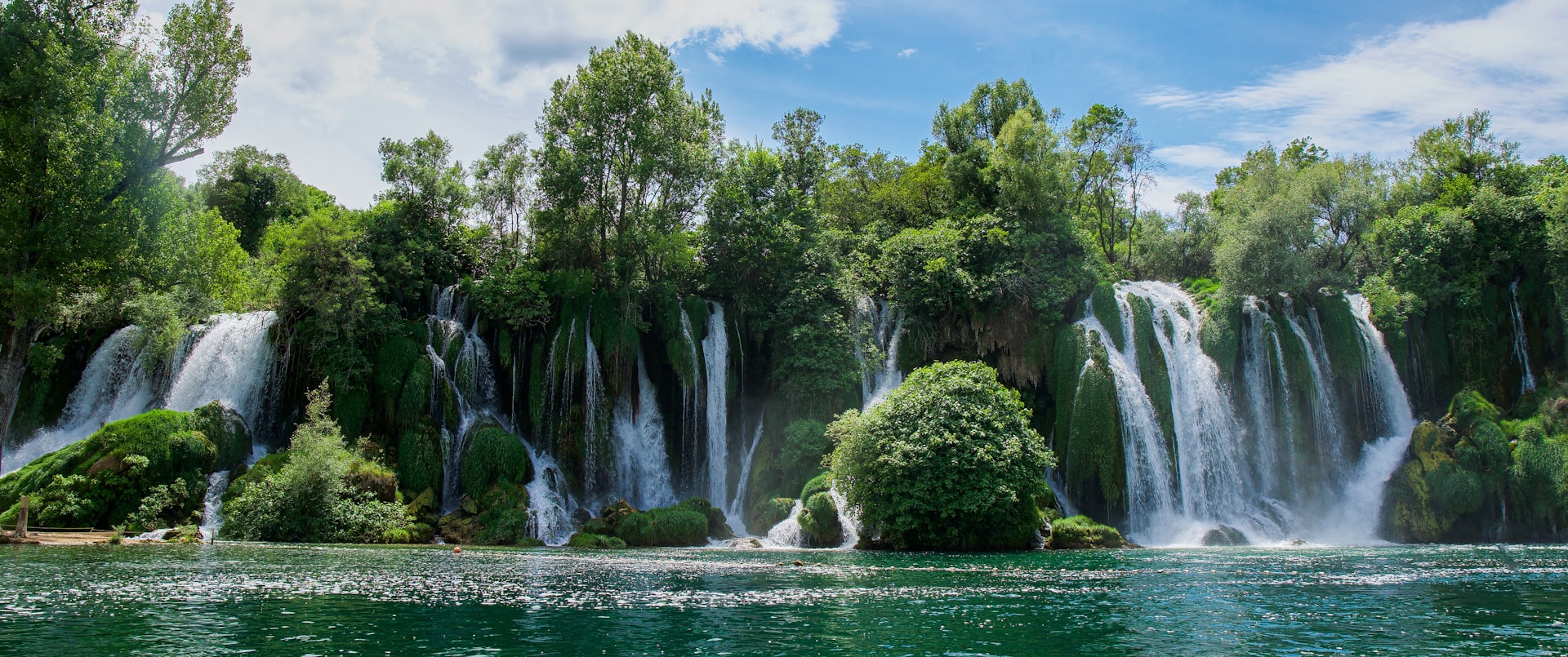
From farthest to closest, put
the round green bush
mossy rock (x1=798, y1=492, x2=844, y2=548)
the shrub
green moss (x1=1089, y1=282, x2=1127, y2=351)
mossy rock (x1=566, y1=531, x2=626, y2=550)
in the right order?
green moss (x1=1089, y1=282, x2=1127, y2=351), the shrub, mossy rock (x1=798, y1=492, x2=844, y2=548), mossy rock (x1=566, y1=531, x2=626, y2=550), the round green bush

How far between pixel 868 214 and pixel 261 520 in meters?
34.1

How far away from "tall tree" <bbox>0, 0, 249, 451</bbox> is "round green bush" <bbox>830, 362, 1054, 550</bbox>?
23.4 metres

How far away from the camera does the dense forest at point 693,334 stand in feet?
94.7

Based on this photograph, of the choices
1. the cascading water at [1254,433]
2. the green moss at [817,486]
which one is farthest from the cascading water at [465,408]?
the cascading water at [1254,433]

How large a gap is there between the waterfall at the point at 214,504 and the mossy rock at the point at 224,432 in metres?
0.56

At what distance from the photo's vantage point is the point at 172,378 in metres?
36.5

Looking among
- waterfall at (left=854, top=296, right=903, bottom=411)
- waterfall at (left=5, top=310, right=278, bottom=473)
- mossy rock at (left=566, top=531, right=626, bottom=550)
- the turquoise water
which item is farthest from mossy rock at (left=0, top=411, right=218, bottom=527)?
waterfall at (left=854, top=296, right=903, bottom=411)

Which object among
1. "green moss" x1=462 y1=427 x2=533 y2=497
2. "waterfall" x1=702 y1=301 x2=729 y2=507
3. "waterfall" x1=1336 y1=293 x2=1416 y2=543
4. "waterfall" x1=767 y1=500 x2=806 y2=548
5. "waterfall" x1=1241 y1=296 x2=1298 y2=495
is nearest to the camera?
"waterfall" x1=767 y1=500 x2=806 y2=548

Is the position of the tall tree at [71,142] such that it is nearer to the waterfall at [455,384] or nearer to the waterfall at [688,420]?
the waterfall at [455,384]

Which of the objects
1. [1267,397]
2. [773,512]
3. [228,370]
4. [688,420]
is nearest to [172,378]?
[228,370]

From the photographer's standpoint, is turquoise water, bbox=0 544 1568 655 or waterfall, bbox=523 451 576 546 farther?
waterfall, bbox=523 451 576 546

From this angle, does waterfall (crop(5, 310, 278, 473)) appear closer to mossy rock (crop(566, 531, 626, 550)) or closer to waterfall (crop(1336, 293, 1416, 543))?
mossy rock (crop(566, 531, 626, 550))

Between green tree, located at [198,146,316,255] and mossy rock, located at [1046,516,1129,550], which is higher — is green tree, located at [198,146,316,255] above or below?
above

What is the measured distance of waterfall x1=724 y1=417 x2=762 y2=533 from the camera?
121ft
